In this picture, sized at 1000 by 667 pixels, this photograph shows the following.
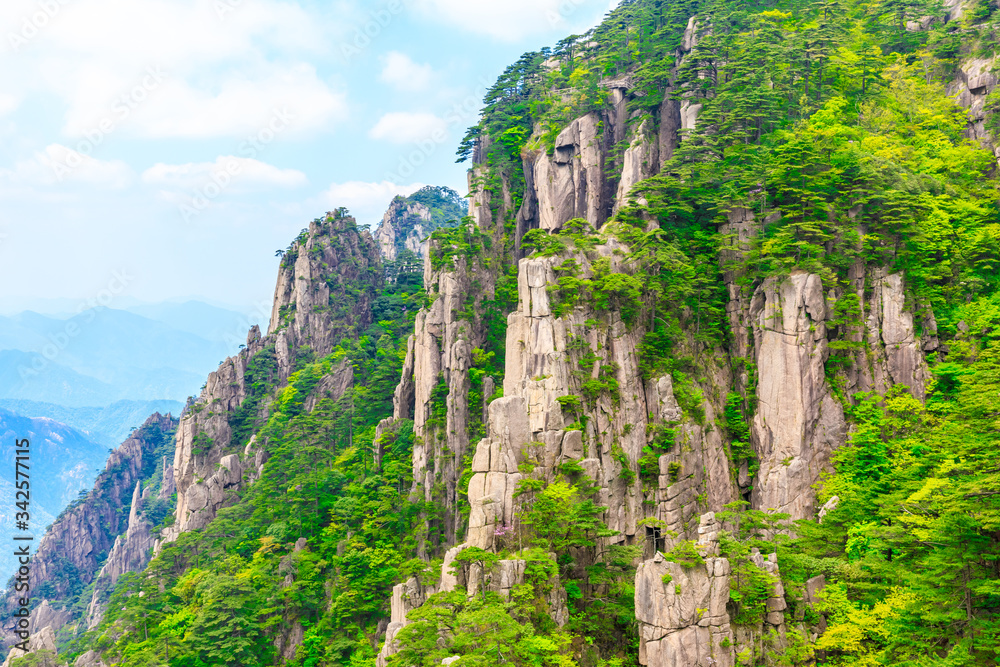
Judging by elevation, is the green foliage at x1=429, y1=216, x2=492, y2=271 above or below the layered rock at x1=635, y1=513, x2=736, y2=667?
above

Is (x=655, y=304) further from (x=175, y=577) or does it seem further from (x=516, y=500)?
(x=175, y=577)

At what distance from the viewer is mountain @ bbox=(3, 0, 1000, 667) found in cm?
2241

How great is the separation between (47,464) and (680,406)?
182 metres

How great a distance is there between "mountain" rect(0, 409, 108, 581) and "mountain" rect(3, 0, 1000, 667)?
136803mm

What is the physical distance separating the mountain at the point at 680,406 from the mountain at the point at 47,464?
13680cm

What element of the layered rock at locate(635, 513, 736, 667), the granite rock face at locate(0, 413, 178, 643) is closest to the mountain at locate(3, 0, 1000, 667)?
the layered rock at locate(635, 513, 736, 667)

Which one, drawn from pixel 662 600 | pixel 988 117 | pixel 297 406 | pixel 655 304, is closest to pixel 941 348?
pixel 655 304

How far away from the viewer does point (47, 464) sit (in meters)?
166

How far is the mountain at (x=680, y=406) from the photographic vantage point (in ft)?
73.5

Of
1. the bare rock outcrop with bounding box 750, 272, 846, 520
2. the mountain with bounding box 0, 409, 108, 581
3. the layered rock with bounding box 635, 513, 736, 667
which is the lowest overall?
the layered rock with bounding box 635, 513, 736, 667

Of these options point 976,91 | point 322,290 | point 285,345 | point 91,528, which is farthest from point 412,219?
point 976,91

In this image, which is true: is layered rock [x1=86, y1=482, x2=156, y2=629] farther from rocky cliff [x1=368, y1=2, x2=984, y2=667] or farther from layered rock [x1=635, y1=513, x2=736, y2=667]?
layered rock [x1=635, y1=513, x2=736, y2=667]

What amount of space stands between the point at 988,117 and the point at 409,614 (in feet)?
121

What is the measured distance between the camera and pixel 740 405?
1251 inches
